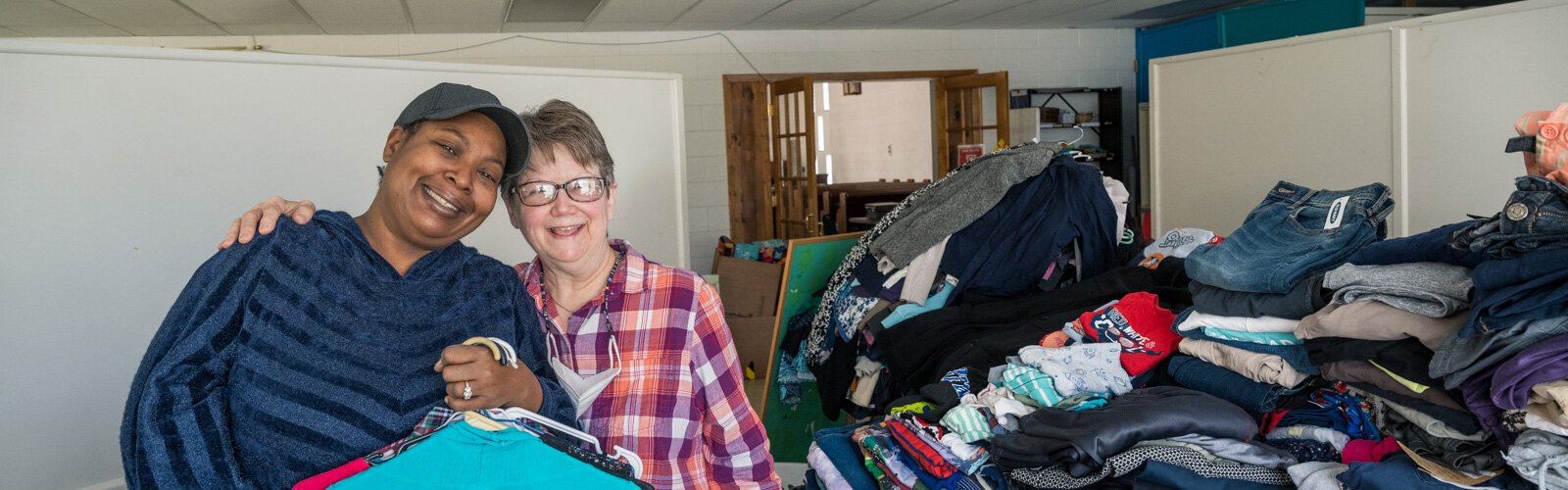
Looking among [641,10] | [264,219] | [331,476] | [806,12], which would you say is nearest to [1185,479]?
[331,476]

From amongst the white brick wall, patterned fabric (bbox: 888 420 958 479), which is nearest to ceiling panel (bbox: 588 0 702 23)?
the white brick wall

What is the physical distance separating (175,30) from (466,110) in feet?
22.7

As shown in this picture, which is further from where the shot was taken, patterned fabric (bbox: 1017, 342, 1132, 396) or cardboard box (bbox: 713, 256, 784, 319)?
cardboard box (bbox: 713, 256, 784, 319)

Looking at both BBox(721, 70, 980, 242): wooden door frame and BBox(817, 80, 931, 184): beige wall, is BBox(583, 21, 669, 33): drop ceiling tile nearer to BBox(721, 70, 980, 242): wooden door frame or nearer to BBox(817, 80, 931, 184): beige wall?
BBox(721, 70, 980, 242): wooden door frame

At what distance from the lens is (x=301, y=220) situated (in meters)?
1.39

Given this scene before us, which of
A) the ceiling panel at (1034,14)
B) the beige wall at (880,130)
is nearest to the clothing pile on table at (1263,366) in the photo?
the ceiling panel at (1034,14)

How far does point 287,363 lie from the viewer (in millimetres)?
1320

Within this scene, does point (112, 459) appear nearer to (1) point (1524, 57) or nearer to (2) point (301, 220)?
(2) point (301, 220)

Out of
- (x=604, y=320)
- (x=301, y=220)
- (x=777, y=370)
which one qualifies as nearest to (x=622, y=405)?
(x=604, y=320)

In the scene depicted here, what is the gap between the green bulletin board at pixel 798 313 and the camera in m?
3.70

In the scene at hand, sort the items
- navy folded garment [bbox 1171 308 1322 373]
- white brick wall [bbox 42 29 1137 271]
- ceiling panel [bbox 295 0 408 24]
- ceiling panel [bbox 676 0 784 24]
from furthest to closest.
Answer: white brick wall [bbox 42 29 1137 271]
ceiling panel [bbox 676 0 784 24]
ceiling panel [bbox 295 0 408 24]
navy folded garment [bbox 1171 308 1322 373]

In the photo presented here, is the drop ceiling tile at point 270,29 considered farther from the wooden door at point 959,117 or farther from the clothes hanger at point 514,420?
the clothes hanger at point 514,420

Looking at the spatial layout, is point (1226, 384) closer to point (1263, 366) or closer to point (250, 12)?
point (1263, 366)

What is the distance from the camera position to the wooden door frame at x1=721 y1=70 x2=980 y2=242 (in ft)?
28.1
